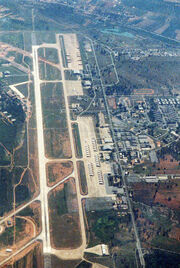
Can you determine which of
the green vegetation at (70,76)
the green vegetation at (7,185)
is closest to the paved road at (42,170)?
the green vegetation at (7,185)

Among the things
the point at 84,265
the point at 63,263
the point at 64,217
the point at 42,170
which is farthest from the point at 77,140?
the point at 84,265

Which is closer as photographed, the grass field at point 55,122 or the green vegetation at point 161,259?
the green vegetation at point 161,259

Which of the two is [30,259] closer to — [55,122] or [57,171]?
[57,171]

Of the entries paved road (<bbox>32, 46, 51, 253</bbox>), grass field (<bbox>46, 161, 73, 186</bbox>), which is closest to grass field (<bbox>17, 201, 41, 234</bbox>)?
paved road (<bbox>32, 46, 51, 253</bbox>)

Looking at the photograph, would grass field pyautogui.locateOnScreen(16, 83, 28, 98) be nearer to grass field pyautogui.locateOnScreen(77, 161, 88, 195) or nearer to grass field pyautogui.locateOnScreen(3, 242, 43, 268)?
grass field pyautogui.locateOnScreen(77, 161, 88, 195)

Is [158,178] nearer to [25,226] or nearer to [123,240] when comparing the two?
[123,240]

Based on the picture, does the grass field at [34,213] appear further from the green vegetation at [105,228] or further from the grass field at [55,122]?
the grass field at [55,122]
